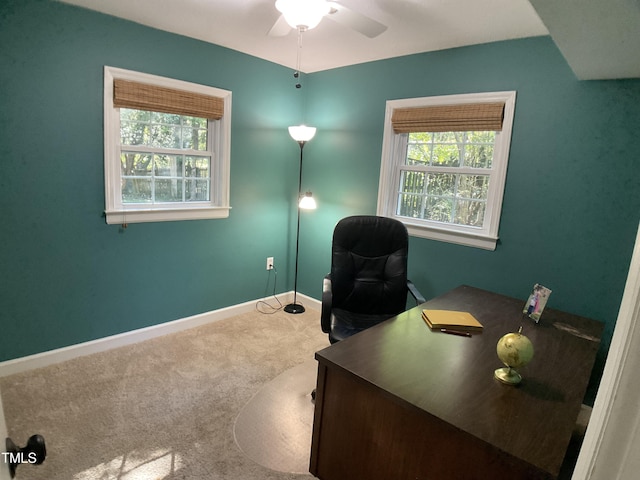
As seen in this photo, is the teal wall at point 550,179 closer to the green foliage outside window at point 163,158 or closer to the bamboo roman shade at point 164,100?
the bamboo roman shade at point 164,100

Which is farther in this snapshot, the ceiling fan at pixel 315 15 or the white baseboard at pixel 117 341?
the white baseboard at pixel 117 341

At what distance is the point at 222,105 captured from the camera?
3062 millimetres

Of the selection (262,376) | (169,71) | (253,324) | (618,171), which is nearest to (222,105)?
(169,71)

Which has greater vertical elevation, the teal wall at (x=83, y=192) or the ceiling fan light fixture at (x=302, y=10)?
the ceiling fan light fixture at (x=302, y=10)

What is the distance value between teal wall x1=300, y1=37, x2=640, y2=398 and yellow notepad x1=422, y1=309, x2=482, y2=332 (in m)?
0.89

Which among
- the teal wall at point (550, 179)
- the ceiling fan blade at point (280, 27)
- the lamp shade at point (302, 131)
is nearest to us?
the ceiling fan blade at point (280, 27)

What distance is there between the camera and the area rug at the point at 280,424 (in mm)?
1812

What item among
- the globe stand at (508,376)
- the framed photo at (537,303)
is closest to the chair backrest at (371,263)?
the framed photo at (537,303)

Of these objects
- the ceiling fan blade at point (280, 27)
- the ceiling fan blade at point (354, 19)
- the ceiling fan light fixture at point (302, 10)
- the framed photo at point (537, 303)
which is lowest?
the framed photo at point (537, 303)

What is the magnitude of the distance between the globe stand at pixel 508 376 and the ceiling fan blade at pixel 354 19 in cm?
174

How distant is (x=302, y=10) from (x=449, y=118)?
1.49 meters

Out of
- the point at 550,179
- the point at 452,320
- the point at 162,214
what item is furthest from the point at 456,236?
the point at 162,214

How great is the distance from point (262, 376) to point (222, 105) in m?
2.22

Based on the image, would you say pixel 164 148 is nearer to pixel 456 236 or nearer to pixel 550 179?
pixel 456 236
